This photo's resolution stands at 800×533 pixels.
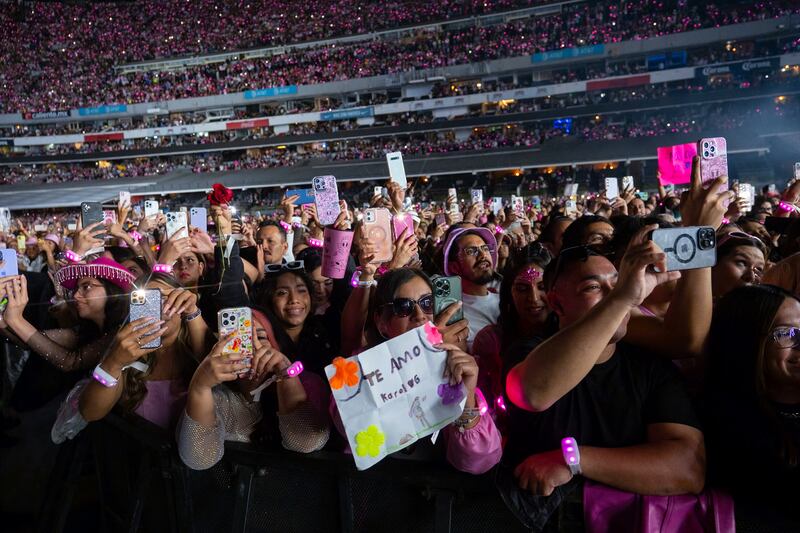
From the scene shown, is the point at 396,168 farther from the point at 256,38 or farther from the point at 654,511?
the point at 256,38

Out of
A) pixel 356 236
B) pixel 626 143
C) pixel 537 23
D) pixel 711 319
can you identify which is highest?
pixel 537 23

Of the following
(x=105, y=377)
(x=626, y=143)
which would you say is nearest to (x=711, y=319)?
(x=105, y=377)

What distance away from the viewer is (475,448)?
5.41ft

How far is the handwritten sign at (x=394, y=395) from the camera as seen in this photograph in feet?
5.20

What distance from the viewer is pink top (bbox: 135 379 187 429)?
2.35 m

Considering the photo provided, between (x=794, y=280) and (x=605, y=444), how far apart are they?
1799 mm

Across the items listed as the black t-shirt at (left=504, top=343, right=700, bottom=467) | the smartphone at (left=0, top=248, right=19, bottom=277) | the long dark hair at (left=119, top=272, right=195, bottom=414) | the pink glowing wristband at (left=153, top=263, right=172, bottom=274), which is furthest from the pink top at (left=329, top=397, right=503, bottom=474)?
the smartphone at (left=0, top=248, right=19, bottom=277)

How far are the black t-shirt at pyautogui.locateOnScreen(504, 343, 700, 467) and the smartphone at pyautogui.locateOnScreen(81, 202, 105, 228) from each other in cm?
440

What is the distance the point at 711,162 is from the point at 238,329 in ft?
5.95

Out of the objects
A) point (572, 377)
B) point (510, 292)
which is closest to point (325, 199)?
point (510, 292)

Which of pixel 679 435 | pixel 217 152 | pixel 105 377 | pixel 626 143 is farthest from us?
pixel 217 152

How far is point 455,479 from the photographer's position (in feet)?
5.62

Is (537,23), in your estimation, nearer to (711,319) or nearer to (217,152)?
(217,152)

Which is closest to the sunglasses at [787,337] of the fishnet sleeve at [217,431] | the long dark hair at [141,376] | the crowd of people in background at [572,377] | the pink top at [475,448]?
the crowd of people in background at [572,377]
